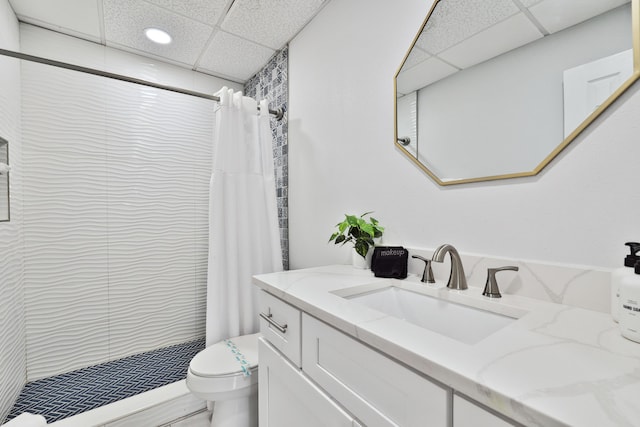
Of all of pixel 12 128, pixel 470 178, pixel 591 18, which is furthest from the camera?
pixel 12 128

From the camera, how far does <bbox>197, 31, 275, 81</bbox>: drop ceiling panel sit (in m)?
1.93

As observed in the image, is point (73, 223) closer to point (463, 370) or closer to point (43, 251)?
point (43, 251)

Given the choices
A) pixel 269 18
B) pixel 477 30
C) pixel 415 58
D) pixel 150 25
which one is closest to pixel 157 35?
pixel 150 25

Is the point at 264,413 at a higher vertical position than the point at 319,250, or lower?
lower

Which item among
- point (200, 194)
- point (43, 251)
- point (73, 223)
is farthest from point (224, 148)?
point (43, 251)

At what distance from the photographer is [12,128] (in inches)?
63.3

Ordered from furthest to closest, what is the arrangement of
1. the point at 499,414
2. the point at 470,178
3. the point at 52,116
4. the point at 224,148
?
the point at 52,116, the point at 224,148, the point at 470,178, the point at 499,414

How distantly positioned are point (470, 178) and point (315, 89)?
3.66ft

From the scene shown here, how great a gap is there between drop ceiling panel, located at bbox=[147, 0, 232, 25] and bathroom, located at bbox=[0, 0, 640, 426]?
0.49 m

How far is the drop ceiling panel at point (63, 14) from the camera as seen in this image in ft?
5.23

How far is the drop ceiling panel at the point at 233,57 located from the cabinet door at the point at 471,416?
2150mm

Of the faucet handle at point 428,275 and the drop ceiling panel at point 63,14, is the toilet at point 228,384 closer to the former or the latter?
the faucet handle at point 428,275

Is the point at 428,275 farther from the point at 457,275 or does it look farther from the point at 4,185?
the point at 4,185

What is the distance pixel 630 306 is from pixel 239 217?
1622 millimetres
